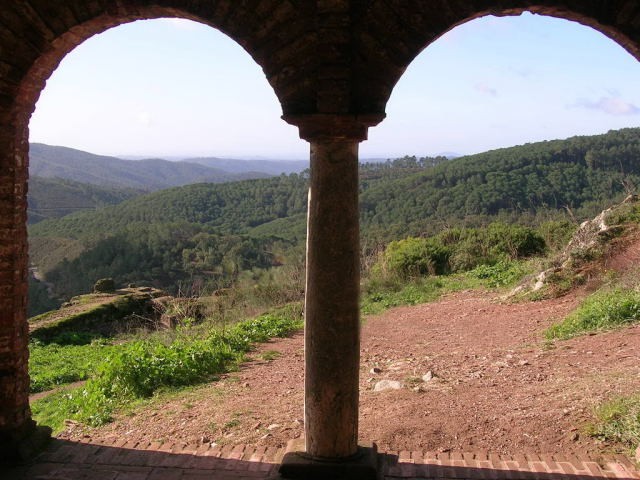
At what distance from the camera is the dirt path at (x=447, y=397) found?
5.03 metres

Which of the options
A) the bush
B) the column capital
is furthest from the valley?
the bush

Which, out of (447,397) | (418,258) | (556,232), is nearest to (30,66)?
(447,397)

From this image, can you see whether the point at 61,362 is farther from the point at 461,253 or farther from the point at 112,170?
the point at 112,170

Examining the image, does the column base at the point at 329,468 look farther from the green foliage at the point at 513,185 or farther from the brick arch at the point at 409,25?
the green foliage at the point at 513,185

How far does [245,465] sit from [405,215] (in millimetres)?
22766

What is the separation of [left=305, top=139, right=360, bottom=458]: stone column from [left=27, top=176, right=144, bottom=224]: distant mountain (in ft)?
135

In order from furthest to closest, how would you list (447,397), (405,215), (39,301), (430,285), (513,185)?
(405,215) → (513,185) → (39,301) → (430,285) → (447,397)

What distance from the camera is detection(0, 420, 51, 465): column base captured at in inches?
175

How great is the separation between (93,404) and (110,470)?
8.23 ft

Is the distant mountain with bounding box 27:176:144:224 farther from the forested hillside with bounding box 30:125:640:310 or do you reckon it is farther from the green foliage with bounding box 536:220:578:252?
the green foliage with bounding box 536:220:578:252

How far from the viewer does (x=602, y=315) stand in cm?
769

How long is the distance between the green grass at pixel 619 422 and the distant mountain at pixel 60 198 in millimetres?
41496

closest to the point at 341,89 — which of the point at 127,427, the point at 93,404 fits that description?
the point at 127,427

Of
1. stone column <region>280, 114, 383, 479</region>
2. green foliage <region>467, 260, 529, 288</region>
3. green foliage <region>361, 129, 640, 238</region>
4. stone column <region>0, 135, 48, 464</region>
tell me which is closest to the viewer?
stone column <region>280, 114, 383, 479</region>
